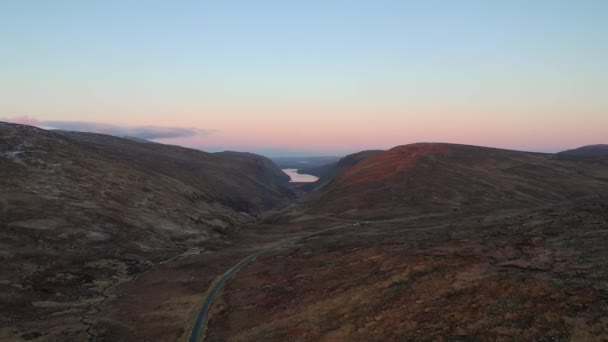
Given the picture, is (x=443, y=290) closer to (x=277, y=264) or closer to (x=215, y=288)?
(x=215, y=288)

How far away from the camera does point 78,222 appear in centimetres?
7438

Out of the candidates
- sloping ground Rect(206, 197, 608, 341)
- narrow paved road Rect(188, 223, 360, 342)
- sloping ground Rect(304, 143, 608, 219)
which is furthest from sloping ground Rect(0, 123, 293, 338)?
sloping ground Rect(304, 143, 608, 219)

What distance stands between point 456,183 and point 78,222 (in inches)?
4406

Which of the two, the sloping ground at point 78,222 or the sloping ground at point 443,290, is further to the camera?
the sloping ground at point 78,222

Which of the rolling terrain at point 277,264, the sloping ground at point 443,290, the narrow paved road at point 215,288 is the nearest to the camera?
the sloping ground at point 443,290

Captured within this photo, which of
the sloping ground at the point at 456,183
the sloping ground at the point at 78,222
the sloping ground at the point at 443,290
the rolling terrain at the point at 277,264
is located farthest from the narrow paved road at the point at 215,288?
the sloping ground at the point at 456,183

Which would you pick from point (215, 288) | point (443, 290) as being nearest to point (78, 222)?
point (215, 288)

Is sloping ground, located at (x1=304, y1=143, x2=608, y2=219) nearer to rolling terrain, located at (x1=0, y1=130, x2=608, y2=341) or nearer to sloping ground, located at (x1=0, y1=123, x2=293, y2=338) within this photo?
rolling terrain, located at (x1=0, y1=130, x2=608, y2=341)

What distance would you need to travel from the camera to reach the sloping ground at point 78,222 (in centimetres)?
4872

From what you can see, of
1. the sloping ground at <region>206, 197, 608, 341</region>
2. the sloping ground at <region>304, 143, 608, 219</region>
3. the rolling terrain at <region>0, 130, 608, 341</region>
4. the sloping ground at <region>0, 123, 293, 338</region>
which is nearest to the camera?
the sloping ground at <region>206, 197, 608, 341</region>

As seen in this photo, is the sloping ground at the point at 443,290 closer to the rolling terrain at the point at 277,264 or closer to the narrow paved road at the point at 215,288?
the rolling terrain at the point at 277,264

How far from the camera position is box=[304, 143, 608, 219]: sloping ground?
11262cm

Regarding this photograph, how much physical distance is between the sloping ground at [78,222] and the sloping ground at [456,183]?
39.1 metres

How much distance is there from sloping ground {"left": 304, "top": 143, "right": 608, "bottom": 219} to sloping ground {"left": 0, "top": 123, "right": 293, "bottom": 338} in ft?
128
